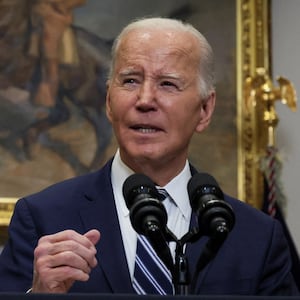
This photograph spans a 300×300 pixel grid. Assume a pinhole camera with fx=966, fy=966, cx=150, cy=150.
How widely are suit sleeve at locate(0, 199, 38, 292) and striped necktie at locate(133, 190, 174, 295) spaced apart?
28 centimetres

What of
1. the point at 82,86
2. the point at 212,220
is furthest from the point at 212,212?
the point at 82,86

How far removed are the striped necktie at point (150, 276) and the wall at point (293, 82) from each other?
1.83 metres

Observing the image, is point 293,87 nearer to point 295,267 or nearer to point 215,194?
point 295,267

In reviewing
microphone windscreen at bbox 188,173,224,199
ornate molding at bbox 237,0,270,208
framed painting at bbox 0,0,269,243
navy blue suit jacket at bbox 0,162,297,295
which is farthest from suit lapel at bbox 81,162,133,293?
ornate molding at bbox 237,0,270,208

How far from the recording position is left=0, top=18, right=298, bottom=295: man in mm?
2586

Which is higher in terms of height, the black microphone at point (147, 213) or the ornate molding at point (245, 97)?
the ornate molding at point (245, 97)

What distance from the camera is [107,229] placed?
8.70ft

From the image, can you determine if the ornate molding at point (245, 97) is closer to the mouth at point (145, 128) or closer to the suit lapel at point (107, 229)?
the suit lapel at point (107, 229)

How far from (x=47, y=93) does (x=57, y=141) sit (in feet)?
0.71

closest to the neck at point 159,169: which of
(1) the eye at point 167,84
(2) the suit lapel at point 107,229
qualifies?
(2) the suit lapel at point 107,229

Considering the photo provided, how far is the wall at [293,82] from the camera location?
4332 mm

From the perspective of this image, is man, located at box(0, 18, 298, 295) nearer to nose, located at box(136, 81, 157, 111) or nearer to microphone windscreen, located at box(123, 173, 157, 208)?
nose, located at box(136, 81, 157, 111)

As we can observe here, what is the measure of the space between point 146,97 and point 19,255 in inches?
21.6

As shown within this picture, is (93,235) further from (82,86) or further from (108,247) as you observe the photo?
(82,86)
